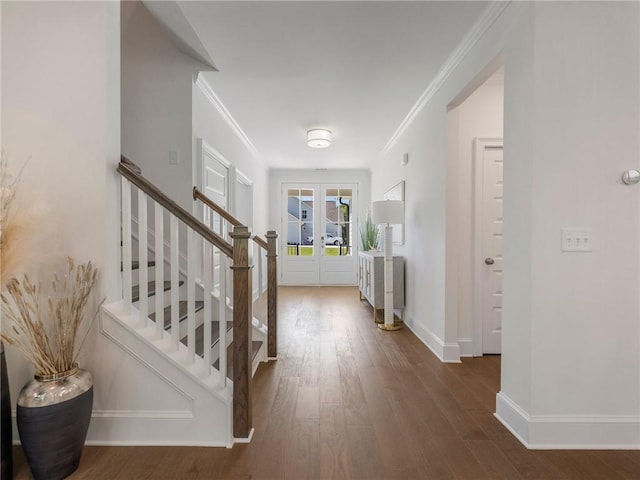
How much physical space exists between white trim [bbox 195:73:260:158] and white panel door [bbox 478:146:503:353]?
8.70ft

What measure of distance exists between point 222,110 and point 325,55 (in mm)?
1581

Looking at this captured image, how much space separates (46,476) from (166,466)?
0.50m

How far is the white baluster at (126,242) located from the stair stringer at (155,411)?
107mm

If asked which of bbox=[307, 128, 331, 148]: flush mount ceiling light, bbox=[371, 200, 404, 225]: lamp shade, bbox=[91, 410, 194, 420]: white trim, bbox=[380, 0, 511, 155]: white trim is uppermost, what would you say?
bbox=[380, 0, 511, 155]: white trim

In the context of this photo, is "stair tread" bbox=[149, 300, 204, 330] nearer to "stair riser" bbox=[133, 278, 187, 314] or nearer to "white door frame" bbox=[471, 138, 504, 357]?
"stair riser" bbox=[133, 278, 187, 314]

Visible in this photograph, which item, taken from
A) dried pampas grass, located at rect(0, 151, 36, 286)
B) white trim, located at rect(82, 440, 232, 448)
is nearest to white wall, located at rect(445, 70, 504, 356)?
white trim, located at rect(82, 440, 232, 448)

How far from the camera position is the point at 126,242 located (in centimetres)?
180

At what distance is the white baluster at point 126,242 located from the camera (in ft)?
5.94

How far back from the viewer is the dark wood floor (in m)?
1.57

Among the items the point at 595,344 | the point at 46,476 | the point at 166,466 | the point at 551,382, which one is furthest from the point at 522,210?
the point at 46,476

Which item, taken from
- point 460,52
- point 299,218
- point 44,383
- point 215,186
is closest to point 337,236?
point 299,218

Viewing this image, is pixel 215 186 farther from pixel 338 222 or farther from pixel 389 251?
pixel 338 222

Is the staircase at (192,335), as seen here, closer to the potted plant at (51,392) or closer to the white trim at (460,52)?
the potted plant at (51,392)

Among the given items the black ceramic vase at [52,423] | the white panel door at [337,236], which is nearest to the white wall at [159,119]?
the black ceramic vase at [52,423]
